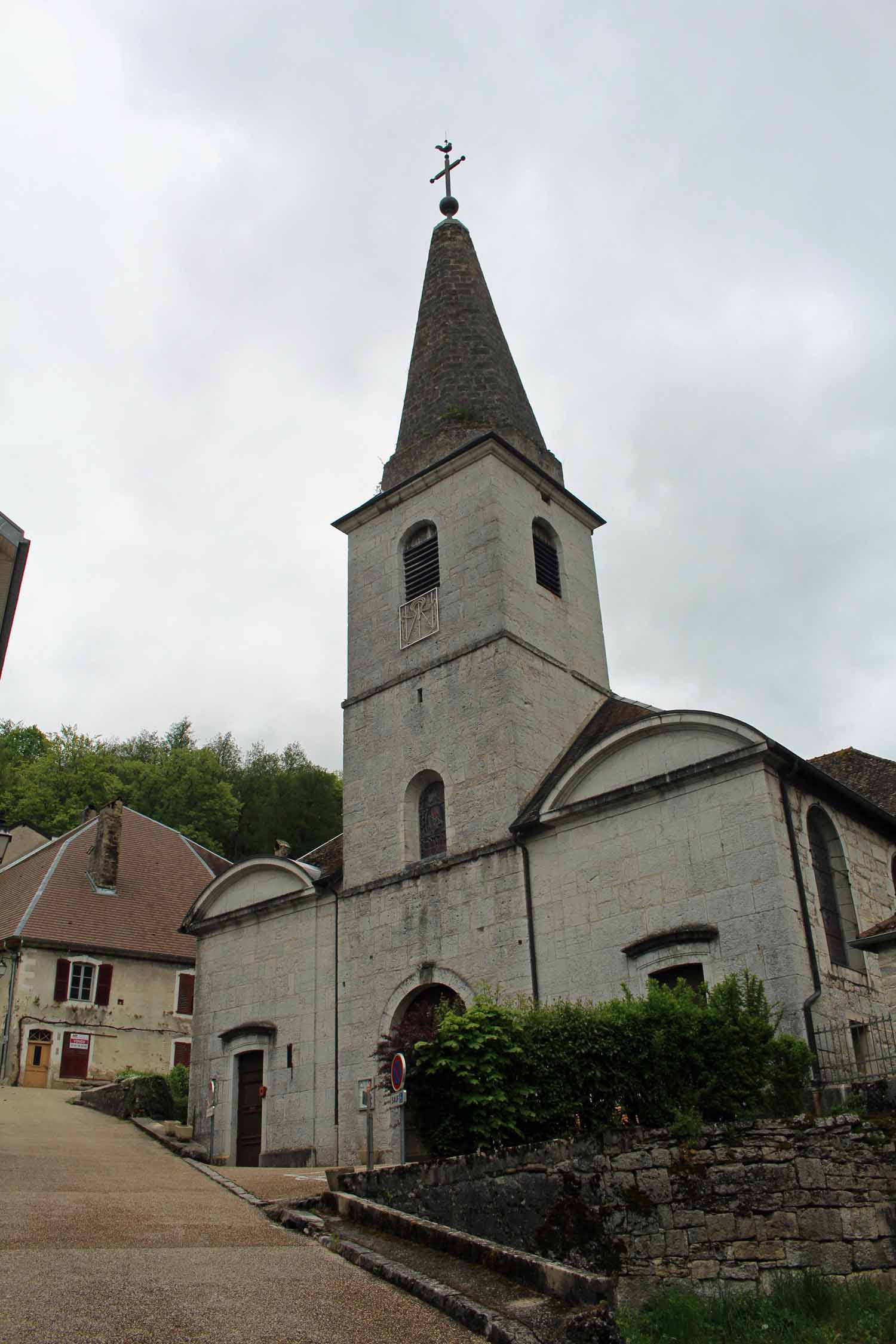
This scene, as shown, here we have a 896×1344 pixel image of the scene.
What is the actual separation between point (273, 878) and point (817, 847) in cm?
1007

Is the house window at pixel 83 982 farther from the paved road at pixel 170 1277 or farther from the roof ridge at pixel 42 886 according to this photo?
the paved road at pixel 170 1277

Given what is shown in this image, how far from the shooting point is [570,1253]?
9734 millimetres

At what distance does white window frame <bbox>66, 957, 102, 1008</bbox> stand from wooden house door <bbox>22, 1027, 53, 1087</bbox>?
1.04 meters

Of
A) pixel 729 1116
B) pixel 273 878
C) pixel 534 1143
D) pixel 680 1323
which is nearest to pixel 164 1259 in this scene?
pixel 534 1143

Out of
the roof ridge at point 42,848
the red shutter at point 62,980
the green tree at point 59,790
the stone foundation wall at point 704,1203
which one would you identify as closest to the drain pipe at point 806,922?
the stone foundation wall at point 704,1203

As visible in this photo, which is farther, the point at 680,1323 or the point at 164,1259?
the point at 680,1323

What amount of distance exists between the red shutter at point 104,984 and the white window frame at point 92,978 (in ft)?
0.16

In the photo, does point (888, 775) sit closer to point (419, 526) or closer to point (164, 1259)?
point (419, 526)

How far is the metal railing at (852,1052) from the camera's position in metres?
12.7

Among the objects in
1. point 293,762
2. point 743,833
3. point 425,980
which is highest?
point 293,762

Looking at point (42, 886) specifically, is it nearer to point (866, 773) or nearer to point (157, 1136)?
point (157, 1136)

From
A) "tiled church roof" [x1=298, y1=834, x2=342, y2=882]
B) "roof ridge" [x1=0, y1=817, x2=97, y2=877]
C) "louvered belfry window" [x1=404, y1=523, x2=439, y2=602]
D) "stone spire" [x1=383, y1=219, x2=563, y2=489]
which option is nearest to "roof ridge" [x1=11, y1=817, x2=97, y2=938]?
"roof ridge" [x1=0, y1=817, x2=97, y2=877]

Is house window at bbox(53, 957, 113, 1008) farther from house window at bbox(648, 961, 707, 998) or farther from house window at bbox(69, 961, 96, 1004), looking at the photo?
house window at bbox(648, 961, 707, 998)

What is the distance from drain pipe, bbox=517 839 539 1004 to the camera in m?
16.3
